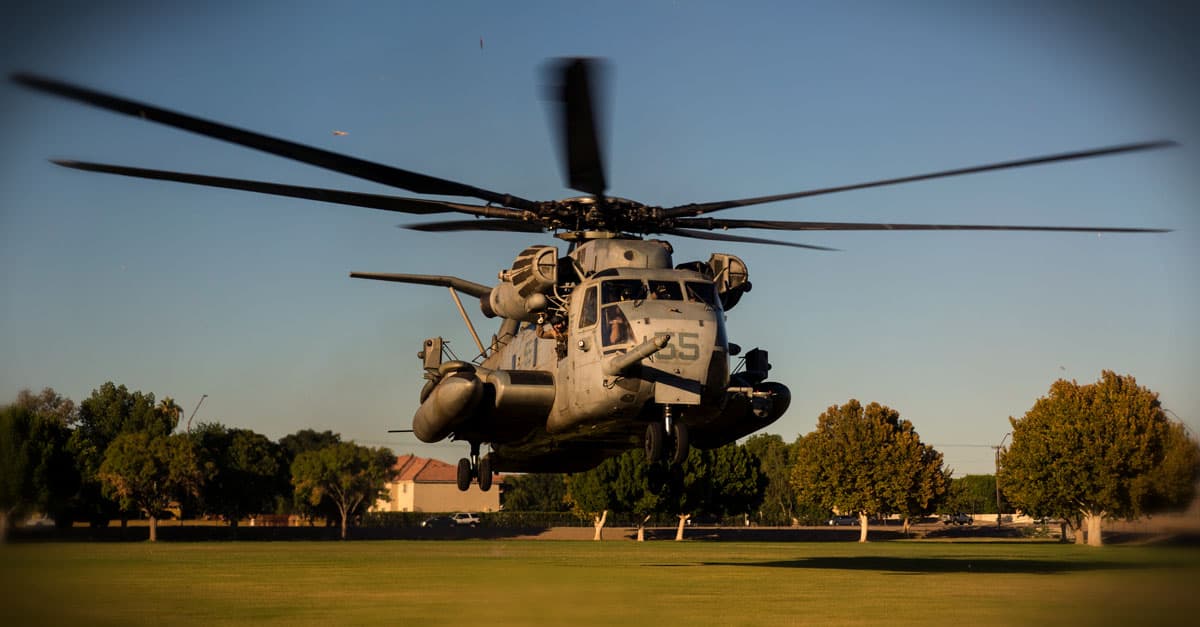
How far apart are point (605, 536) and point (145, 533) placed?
48.5m

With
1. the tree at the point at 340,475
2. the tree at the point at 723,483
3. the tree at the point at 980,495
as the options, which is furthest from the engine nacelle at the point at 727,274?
the tree at the point at 980,495

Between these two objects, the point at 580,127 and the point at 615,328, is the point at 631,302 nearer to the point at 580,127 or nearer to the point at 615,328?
the point at 615,328

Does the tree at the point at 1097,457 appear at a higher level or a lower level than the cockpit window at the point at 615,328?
lower

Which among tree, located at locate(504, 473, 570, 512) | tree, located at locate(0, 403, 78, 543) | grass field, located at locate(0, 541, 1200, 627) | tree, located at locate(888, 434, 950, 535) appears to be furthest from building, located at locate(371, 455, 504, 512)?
tree, located at locate(0, 403, 78, 543)

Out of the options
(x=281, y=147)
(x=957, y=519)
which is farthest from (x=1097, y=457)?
(x=957, y=519)

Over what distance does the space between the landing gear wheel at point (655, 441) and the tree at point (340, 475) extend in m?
92.9

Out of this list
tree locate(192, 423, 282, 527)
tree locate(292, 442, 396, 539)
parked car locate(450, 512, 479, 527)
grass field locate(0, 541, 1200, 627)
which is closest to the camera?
grass field locate(0, 541, 1200, 627)

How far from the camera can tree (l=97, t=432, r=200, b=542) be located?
258 feet

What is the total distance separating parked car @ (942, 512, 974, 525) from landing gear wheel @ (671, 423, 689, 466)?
131 meters

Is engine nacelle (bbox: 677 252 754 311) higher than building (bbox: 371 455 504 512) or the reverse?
higher

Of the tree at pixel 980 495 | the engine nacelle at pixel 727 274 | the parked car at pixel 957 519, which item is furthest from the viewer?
the tree at pixel 980 495

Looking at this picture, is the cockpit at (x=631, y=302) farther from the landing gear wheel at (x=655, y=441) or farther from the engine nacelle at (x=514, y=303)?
the landing gear wheel at (x=655, y=441)

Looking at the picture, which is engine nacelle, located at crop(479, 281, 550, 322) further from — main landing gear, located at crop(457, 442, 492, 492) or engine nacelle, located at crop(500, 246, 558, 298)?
main landing gear, located at crop(457, 442, 492, 492)

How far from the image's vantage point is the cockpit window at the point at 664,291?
936 inches
